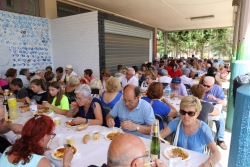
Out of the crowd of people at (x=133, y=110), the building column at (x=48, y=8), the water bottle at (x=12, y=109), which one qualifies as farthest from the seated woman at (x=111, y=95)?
the building column at (x=48, y=8)

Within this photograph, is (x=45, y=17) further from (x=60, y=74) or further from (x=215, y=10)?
(x=215, y=10)

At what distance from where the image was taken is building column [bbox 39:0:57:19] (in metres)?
6.52

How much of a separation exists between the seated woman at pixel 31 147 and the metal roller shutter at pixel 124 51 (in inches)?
200

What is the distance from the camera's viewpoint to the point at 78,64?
6477 millimetres

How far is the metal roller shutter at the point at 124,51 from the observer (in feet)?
21.7

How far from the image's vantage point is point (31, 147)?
4.58 ft

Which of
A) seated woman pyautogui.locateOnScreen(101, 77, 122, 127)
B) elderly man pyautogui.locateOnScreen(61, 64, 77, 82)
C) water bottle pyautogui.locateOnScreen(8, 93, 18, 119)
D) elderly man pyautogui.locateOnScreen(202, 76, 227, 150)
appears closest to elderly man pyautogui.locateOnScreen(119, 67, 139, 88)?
elderly man pyautogui.locateOnScreen(61, 64, 77, 82)

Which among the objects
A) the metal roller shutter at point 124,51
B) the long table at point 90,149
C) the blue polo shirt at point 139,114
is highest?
the metal roller shutter at point 124,51

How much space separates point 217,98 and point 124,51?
4699 millimetres

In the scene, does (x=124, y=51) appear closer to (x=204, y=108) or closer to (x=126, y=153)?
(x=204, y=108)

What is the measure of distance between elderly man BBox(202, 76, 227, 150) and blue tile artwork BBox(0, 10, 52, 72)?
18.4 ft

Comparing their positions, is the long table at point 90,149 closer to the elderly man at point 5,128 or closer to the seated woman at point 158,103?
the elderly man at point 5,128

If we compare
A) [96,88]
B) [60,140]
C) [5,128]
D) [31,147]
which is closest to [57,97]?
[96,88]

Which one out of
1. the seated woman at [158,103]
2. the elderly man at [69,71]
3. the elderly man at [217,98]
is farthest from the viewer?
the elderly man at [69,71]
